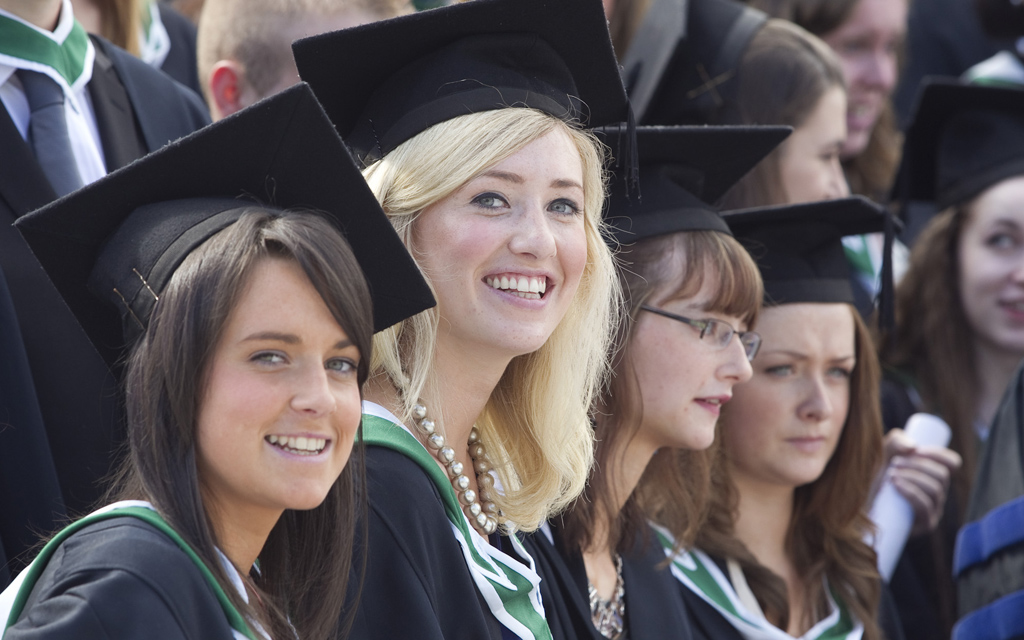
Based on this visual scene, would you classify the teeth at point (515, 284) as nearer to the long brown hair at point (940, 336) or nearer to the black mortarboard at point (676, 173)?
the black mortarboard at point (676, 173)

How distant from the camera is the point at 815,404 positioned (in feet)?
12.1

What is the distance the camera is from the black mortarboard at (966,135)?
4.81 metres

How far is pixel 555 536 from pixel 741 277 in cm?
85

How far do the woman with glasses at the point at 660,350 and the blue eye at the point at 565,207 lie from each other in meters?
0.51

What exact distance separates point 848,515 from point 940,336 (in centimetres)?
116

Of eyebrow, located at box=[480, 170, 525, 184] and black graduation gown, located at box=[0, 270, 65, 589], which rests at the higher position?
eyebrow, located at box=[480, 170, 525, 184]

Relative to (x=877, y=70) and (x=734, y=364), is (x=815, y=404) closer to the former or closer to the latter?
(x=734, y=364)

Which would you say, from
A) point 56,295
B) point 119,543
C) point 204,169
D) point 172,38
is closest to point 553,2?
point 204,169

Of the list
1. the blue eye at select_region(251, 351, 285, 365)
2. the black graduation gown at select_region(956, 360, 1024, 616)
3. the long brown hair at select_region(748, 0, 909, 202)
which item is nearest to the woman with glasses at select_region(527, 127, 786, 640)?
the black graduation gown at select_region(956, 360, 1024, 616)

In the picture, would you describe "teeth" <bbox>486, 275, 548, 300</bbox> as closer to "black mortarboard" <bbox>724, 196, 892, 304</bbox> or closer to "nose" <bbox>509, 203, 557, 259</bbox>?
"nose" <bbox>509, 203, 557, 259</bbox>

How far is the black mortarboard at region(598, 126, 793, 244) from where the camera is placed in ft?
10.4

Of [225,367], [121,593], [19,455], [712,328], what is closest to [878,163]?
[712,328]

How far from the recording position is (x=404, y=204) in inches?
98.0

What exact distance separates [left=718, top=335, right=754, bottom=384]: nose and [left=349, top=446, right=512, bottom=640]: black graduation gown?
1.10 metres
